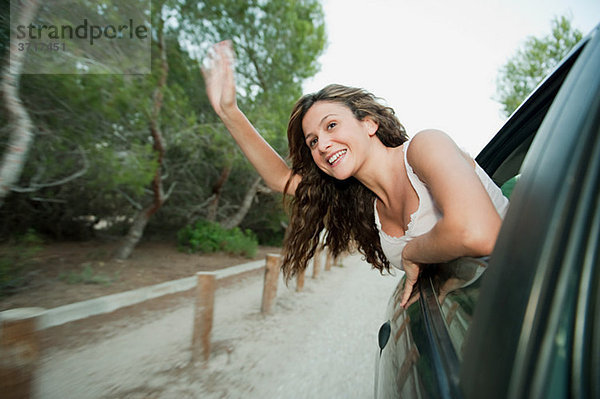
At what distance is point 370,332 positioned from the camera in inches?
201

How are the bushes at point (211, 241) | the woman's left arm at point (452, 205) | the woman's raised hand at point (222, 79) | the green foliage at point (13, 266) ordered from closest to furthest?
1. the woman's left arm at point (452, 205)
2. the woman's raised hand at point (222, 79)
3. the green foliage at point (13, 266)
4. the bushes at point (211, 241)

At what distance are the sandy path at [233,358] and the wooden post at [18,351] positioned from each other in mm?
1213

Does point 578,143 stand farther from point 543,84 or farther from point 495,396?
point 543,84

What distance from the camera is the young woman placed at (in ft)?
3.60

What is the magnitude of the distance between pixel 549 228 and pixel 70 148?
8.19m

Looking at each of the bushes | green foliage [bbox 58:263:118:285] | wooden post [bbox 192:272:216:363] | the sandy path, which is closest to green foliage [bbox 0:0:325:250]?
the bushes

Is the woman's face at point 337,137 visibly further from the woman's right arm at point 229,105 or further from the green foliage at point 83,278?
the green foliage at point 83,278

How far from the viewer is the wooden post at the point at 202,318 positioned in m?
3.65

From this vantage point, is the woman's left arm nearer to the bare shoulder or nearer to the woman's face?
the bare shoulder

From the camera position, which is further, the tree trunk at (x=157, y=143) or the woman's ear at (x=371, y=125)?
the tree trunk at (x=157, y=143)

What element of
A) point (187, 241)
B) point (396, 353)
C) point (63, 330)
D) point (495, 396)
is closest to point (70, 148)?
point (63, 330)

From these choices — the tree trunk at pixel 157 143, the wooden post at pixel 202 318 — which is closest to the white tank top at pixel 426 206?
the wooden post at pixel 202 318

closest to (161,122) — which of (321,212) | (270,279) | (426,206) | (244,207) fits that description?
(270,279)

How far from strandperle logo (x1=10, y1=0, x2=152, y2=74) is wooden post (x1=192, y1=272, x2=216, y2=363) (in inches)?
147
